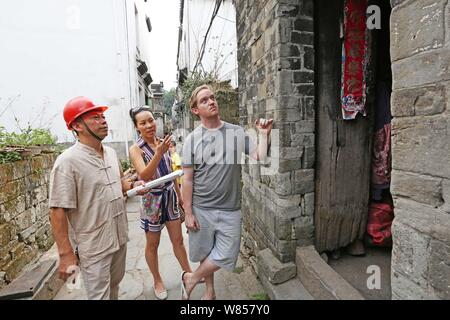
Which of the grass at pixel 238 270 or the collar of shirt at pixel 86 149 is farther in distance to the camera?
the grass at pixel 238 270

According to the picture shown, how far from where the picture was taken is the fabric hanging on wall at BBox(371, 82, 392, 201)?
266cm

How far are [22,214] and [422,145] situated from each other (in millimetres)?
4085

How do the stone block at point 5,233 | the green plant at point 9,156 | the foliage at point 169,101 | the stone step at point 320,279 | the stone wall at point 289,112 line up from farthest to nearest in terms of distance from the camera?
1. the foliage at point 169,101
2. the green plant at point 9,156
3. the stone block at point 5,233
4. the stone wall at point 289,112
5. the stone step at point 320,279

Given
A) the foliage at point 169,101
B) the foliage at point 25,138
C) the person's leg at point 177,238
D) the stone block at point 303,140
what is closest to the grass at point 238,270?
the person's leg at point 177,238

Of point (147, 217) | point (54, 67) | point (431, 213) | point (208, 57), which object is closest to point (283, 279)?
point (147, 217)

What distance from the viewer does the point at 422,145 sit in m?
1.23

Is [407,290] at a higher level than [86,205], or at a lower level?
lower

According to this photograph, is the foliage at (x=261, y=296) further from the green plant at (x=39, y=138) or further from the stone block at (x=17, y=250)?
the green plant at (x=39, y=138)

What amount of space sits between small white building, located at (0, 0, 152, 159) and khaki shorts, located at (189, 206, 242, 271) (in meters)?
6.96

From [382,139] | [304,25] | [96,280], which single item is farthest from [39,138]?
[382,139]

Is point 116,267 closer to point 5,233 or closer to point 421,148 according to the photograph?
point 5,233

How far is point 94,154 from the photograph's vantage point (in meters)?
1.93

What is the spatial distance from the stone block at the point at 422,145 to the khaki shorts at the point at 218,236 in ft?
4.31

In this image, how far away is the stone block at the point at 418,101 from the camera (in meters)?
1.15
